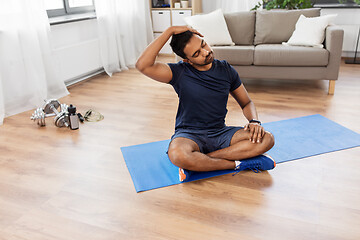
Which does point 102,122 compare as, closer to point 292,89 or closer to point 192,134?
point 192,134

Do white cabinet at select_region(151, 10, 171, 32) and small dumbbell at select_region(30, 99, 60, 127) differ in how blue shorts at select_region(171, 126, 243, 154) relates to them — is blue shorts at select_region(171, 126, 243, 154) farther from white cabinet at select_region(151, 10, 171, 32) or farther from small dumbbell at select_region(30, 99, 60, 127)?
white cabinet at select_region(151, 10, 171, 32)

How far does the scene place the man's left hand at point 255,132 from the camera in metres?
1.86

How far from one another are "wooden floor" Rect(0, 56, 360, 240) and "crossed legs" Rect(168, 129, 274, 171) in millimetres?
92

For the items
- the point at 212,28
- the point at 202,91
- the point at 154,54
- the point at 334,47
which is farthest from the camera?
the point at 212,28

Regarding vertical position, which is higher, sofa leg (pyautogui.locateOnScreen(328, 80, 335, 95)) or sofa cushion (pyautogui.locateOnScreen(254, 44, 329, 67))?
sofa cushion (pyautogui.locateOnScreen(254, 44, 329, 67))

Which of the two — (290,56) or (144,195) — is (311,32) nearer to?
(290,56)

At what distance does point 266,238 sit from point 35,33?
272cm

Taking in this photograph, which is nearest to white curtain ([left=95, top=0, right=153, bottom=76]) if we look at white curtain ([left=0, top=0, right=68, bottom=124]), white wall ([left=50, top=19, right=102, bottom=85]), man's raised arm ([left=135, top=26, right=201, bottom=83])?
white wall ([left=50, top=19, right=102, bottom=85])

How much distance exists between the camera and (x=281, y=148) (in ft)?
7.29

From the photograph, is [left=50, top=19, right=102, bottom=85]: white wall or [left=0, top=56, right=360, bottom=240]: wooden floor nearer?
[left=0, top=56, right=360, bottom=240]: wooden floor

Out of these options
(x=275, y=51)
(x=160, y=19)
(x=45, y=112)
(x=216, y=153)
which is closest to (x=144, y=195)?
(x=216, y=153)

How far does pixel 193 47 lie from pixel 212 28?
1977 mm

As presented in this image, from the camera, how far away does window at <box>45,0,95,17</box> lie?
3.85 metres

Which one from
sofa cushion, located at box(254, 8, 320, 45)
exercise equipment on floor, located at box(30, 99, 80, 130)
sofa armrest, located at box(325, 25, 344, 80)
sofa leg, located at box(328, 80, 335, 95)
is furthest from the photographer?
sofa cushion, located at box(254, 8, 320, 45)
